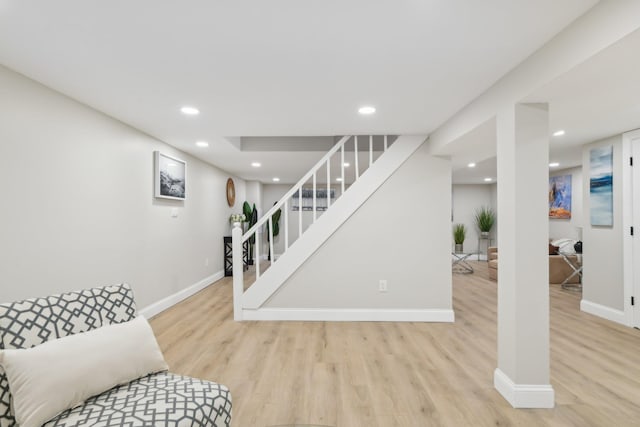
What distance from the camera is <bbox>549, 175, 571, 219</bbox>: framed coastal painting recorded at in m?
6.57

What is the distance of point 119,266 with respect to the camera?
10.4 ft

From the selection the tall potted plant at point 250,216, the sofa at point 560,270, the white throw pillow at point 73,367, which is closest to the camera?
the white throw pillow at point 73,367

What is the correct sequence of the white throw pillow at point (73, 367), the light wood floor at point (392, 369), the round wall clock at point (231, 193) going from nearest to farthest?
the white throw pillow at point (73, 367) → the light wood floor at point (392, 369) → the round wall clock at point (231, 193)

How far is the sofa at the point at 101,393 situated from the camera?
4.00 feet

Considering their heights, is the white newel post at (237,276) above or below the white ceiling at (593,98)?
below

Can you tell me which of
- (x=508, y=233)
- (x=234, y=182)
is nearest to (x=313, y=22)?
(x=508, y=233)

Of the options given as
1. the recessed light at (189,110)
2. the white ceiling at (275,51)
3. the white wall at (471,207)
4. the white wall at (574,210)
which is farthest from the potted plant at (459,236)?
the recessed light at (189,110)

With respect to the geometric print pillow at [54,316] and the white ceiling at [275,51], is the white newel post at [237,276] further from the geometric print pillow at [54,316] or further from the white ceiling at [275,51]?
the geometric print pillow at [54,316]

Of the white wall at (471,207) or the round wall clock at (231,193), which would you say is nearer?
the round wall clock at (231,193)

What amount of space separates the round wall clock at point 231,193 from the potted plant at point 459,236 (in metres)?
5.84

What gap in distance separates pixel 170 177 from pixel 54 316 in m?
2.91

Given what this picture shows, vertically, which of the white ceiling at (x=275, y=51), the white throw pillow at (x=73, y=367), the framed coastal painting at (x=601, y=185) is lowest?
the white throw pillow at (x=73, y=367)

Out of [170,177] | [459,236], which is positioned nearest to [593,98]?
[170,177]

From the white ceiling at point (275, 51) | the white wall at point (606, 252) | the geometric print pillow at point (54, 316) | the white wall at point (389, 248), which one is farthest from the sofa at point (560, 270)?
the geometric print pillow at point (54, 316)
